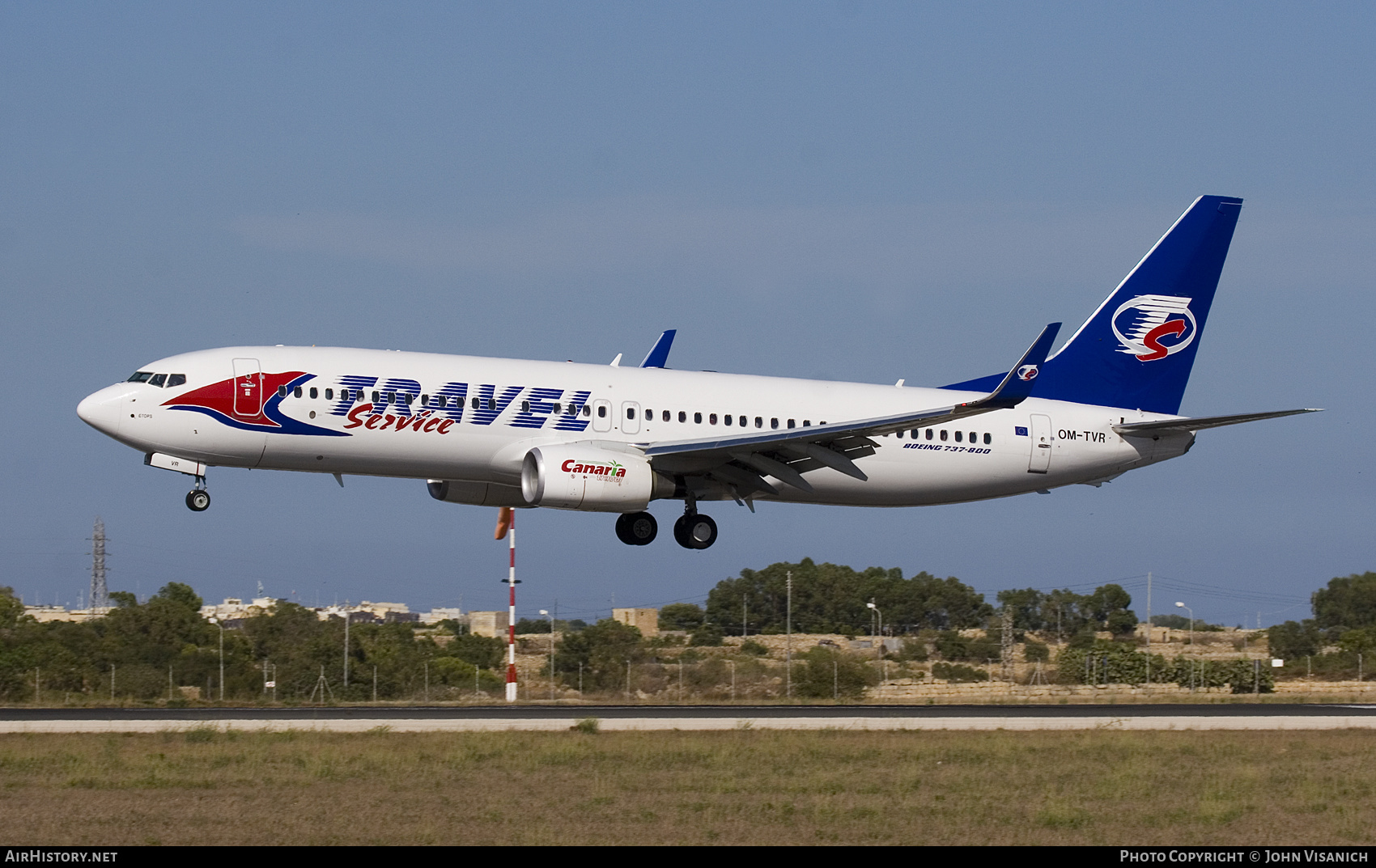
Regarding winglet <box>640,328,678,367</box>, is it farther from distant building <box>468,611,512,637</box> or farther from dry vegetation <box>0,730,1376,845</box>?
distant building <box>468,611,512,637</box>

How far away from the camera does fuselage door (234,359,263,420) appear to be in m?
35.6

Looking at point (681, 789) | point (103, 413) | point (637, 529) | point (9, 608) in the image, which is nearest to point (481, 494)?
point (637, 529)

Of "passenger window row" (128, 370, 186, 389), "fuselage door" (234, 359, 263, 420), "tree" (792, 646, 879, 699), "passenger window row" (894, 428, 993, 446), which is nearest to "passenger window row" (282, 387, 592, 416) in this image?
"fuselage door" (234, 359, 263, 420)

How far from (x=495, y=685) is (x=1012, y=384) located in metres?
30.5

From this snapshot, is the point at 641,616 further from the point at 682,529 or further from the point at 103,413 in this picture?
the point at 103,413

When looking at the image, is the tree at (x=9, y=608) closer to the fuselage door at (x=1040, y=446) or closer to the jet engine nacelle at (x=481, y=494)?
Answer: the jet engine nacelle at (x=481, y=494)

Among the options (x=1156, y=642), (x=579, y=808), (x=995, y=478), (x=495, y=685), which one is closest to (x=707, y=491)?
(x=995, y=478)

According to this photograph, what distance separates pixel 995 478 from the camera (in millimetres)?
42625

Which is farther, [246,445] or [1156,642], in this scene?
[1156,642]

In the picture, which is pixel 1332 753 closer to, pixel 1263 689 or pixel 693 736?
pixel 693 736

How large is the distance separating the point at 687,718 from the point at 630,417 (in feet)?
23.1

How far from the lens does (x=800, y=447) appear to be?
37.8 m

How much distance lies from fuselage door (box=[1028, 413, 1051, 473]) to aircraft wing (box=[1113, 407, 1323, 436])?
196 centimetres
